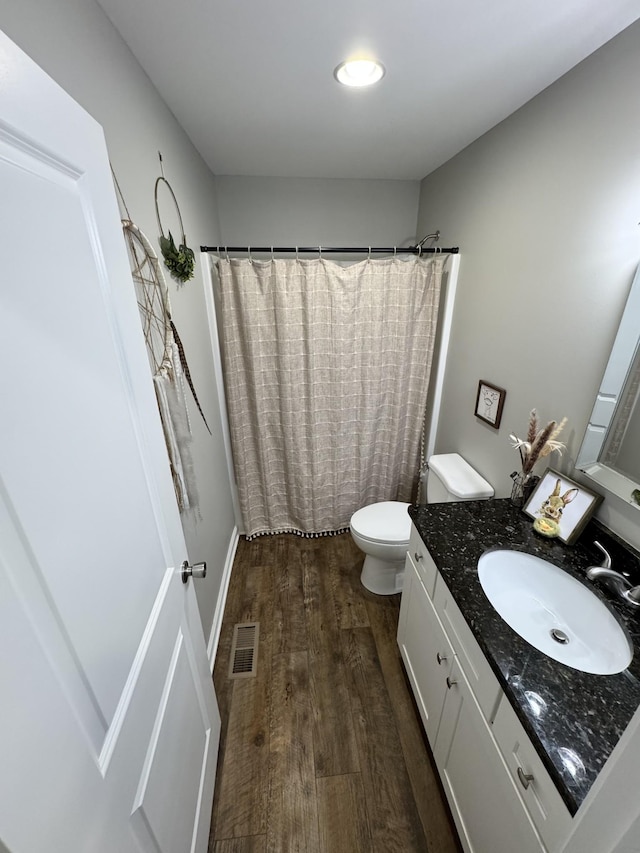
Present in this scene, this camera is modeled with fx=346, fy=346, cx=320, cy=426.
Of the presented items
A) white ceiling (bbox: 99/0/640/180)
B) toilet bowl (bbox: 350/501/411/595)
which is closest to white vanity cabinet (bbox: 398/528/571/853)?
toilet bowl (bbox: 350/501/411/595)

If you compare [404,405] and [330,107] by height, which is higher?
[330,107]

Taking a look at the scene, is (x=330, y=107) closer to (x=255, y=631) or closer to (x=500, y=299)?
(x=500, y=299)

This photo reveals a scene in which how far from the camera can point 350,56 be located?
1.03 m

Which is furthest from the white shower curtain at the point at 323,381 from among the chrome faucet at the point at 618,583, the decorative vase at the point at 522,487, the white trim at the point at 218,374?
the chrome faucet at the point at 618,583

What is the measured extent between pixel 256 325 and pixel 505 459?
4.70 ft

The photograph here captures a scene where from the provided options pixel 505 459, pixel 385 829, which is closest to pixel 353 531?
pixel 505 459

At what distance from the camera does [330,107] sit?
4.23 feet

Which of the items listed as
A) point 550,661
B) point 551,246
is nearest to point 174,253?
point 551,246

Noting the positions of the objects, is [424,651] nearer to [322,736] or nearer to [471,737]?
[471,737]

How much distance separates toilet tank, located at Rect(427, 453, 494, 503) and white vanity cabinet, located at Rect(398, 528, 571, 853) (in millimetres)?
449

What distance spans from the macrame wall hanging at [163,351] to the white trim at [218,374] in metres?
0.70

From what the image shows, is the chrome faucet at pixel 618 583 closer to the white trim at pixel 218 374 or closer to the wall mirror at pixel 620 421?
the wall mirror at pixel 620 421

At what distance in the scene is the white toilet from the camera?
5.58 ft

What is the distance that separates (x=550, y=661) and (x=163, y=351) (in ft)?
4.68
